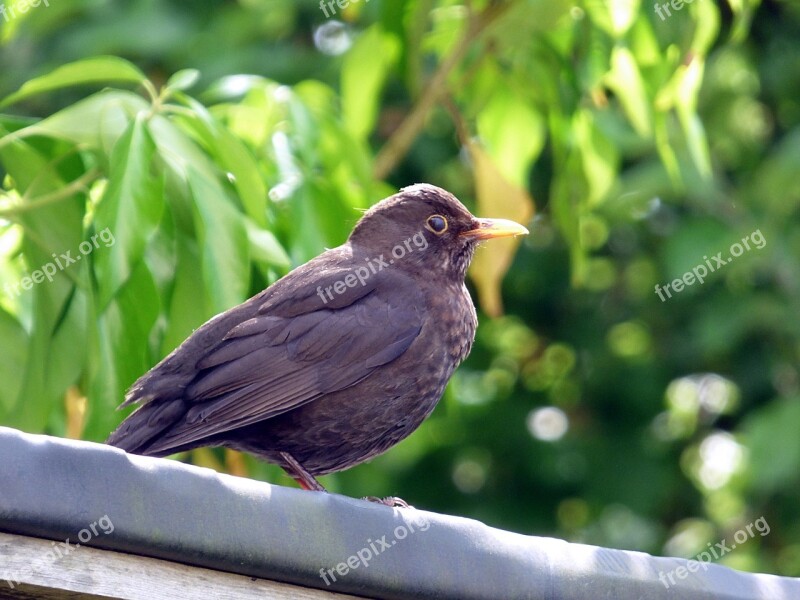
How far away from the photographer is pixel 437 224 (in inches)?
169

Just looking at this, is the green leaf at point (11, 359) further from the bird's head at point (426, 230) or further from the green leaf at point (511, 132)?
the green leaf at point (511, 132)

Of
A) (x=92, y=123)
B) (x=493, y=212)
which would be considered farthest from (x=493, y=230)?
(x=92, y=123)

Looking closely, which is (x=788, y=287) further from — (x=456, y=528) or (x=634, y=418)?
(x=456, y=528)

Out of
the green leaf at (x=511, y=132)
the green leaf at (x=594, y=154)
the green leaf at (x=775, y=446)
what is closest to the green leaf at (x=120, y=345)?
the green leaf at (x=511, y=132)

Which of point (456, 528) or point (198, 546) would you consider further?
point (456, 528)

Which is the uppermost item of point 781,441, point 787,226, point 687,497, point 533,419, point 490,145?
point 490,145

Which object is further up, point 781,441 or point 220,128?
point 220,128

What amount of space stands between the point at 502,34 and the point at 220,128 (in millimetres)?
1250

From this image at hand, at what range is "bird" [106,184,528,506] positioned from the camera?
11.2 ft

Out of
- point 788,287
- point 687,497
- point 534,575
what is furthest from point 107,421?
point 687,497

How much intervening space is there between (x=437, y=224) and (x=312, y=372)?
94cm

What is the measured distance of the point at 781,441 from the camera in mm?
5832

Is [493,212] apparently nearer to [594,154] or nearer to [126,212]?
[594,154]

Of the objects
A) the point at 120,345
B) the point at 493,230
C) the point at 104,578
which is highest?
the point at 104,578
